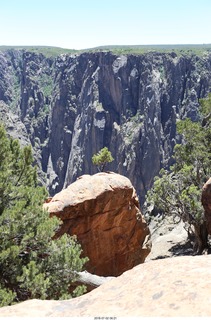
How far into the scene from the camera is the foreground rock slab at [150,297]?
19.3 ft

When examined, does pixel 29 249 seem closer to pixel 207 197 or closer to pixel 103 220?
pixel 207 197

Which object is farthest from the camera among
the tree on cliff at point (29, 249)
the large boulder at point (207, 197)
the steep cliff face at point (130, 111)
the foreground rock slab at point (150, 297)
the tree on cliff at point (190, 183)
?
the steep cliff face at point (130, 111)

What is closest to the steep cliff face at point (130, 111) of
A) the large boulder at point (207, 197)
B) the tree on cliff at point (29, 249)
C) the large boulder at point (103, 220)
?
the large boulder at point (103, 220)

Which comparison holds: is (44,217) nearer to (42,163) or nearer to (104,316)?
(104,316)

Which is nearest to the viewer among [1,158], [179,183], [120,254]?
[1,158]

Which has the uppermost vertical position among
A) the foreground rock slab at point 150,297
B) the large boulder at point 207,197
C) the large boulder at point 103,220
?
the foreground rock slab at point 150,297

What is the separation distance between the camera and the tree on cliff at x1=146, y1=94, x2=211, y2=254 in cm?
2830

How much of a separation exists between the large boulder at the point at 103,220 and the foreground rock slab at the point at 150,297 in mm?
17360

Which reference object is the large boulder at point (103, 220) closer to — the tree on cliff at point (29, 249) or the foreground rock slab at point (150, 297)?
the tree on cliff at point (29, 249)

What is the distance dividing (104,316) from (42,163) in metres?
193

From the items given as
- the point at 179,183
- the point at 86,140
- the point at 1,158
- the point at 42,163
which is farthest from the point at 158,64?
the point at 1,158

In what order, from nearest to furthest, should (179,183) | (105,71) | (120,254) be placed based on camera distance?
(120,254) → (179,183) → (105,71)

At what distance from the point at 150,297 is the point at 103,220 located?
2089cm

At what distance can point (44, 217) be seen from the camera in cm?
1650
